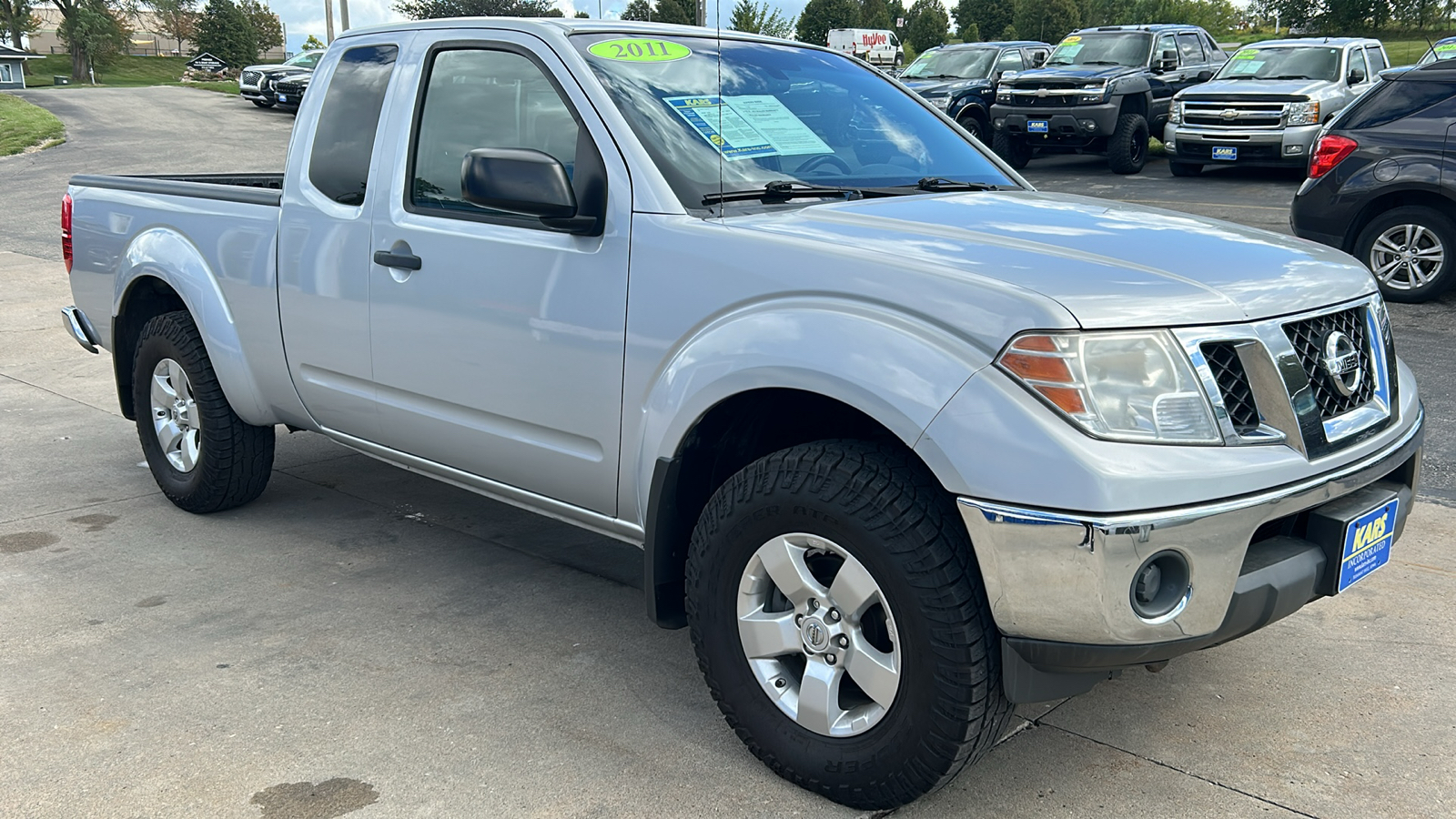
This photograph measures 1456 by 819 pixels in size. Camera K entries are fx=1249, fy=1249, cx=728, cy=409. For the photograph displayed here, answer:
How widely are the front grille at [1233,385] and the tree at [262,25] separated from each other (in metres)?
78.9

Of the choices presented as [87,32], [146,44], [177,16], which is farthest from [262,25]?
[146,44]

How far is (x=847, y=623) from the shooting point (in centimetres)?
272

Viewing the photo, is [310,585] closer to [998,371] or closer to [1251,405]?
[998,371]

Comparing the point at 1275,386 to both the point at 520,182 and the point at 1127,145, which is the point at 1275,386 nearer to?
the point at 520,182

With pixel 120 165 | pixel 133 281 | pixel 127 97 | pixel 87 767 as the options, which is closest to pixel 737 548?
pixel 87 767

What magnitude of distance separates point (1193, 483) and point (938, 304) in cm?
60

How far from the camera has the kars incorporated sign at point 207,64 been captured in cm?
6769

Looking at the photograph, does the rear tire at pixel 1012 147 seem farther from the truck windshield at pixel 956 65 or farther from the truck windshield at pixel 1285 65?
the truck windshield at pixel 1285 65

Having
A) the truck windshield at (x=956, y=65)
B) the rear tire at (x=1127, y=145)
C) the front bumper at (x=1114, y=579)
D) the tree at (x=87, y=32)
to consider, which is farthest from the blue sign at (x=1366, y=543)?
the tree at (x=87, y=32)

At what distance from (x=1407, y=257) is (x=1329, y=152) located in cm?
91

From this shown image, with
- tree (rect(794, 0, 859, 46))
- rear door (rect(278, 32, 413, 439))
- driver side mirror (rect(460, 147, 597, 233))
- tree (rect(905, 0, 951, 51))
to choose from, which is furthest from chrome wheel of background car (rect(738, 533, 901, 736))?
tree (rect(905, 0, 951, 51))

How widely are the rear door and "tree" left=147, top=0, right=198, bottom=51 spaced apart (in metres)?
77.2

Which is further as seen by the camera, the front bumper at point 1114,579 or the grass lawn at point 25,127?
the grass lawn at point 25,127

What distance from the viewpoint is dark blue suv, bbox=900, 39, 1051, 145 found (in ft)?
58.7
